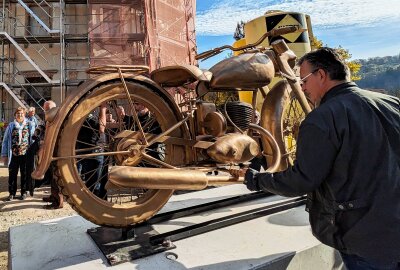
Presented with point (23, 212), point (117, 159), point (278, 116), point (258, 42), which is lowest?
point (23, 212)

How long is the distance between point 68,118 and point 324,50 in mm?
1377

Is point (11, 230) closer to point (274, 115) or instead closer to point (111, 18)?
point (274, 115)

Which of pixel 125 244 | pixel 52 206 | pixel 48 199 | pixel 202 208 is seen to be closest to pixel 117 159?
pixel 125 244

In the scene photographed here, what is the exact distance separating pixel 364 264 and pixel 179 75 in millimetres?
1536

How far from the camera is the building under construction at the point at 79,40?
39.7 ft

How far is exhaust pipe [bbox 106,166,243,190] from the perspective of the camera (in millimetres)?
1635

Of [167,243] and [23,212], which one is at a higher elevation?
[167,243]

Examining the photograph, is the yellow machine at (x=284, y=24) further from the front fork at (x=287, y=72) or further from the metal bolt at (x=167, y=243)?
the metal bolt at (x=167, y=243)

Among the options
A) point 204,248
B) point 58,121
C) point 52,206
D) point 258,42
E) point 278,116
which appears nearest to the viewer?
point 58,121

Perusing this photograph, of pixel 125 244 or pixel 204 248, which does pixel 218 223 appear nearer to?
pixel 204 248

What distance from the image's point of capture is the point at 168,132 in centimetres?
212

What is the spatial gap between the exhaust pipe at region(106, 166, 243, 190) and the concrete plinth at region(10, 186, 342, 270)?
1.42 ft

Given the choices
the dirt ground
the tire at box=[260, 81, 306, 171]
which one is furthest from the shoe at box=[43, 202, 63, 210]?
the tire at box=[260, 81, 306, 171]

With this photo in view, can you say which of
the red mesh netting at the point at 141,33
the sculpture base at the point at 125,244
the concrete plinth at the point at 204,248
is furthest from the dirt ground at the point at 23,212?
the red mesh netting at the point at 141,33
